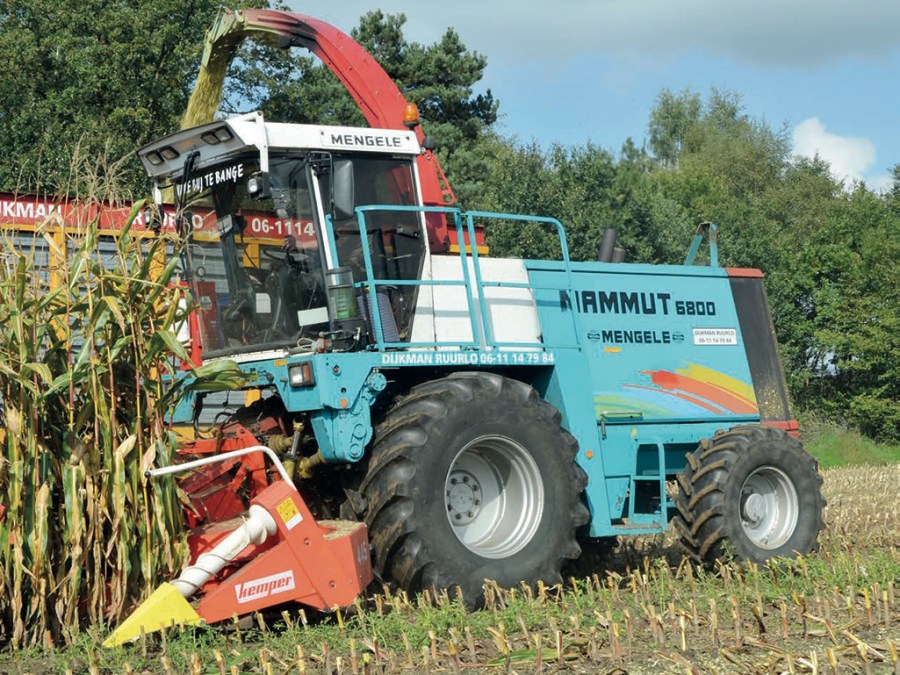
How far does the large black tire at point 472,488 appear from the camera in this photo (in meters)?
5.99

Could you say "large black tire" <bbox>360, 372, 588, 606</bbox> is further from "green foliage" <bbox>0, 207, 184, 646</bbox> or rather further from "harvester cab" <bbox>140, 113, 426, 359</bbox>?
"green foliage" <bbox>0, 207, 184, 646</bbox>

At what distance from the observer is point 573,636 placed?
5055mm

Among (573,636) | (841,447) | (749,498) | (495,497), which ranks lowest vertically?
(841,447)

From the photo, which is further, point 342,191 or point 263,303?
point 263,303

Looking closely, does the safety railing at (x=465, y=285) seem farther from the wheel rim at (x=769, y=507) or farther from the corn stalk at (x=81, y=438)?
the wheel rim at (x=769, y=507)

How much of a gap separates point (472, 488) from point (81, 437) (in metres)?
2.37

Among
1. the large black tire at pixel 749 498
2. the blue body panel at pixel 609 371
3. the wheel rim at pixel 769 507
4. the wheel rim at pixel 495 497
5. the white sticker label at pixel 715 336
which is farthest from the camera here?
the white sticker label at pixel 715 336

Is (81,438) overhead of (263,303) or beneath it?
beneath

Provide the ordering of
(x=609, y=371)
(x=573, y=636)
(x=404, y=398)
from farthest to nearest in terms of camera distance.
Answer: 1. (x=609, y=371)
2. (x=404, y=398)
3. (x=573, y=636)

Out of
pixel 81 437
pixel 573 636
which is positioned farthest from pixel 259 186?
pixel 573 636

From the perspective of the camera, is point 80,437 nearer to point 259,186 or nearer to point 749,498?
point 259,186

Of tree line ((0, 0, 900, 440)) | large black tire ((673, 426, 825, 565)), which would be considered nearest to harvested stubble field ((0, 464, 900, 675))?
large black tire ((673, 426, 825, 565))

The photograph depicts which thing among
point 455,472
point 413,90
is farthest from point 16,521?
point 413,90

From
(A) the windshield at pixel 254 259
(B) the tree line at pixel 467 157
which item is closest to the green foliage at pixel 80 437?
(A) the windshield at pixel 254 259
